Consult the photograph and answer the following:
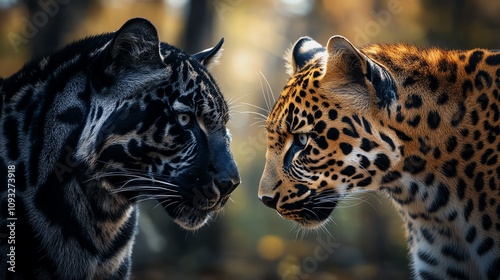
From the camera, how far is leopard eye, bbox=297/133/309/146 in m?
6.59

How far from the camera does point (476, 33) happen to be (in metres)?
17.2

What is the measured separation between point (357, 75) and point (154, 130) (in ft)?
6.65

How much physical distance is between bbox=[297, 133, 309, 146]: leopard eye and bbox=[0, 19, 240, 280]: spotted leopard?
765 mm

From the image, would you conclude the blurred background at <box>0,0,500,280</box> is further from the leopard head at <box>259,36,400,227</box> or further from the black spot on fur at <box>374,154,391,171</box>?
the black spot on fur at <box>374,154,391,171</box>

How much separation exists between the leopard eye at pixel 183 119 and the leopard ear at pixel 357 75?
147 cm

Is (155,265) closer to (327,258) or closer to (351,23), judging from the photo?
(327,258)

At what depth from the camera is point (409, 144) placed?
634 centimetres

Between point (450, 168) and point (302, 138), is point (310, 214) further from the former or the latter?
point (450, 168)

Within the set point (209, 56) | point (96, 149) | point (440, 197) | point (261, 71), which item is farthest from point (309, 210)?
point (261, 71)

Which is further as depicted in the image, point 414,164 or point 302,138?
point 302,138

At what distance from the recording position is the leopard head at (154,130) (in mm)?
5938

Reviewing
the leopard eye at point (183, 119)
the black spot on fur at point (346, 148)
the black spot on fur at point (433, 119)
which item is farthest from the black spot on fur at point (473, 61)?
the leopard eye at point (183, 119)

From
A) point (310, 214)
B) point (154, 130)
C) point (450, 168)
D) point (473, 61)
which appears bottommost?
point (310, 214)

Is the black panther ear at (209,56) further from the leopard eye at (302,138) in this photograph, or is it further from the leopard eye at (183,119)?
the leopard eye at (302,138)
